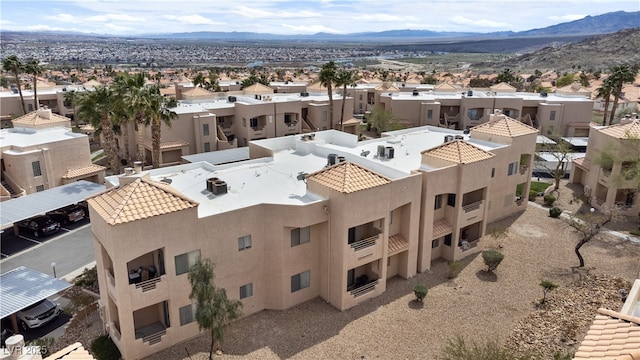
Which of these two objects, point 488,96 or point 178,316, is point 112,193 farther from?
point 488,96

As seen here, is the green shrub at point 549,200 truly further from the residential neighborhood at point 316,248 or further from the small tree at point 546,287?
the small tree at point 546,287

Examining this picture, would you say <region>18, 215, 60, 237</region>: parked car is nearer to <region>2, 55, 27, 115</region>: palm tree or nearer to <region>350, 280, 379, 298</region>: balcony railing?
<region>350, 280, 379, 298</region>: balcony railing

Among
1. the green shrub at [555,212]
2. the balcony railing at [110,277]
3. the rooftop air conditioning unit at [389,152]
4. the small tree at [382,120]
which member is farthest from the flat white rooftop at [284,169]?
the small tree at [382,120]

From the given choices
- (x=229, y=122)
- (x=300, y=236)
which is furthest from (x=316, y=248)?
(x=229, y=122)

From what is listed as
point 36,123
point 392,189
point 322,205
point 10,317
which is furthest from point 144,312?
point 36,123

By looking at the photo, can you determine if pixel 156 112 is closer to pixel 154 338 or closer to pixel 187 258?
pixel 187 258
